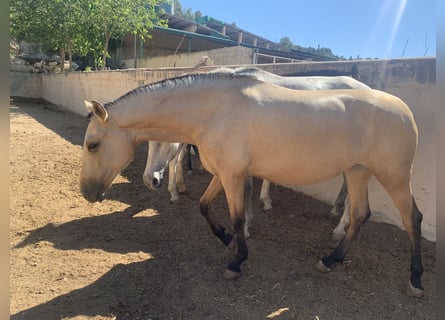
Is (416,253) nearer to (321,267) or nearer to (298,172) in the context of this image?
(321,267)

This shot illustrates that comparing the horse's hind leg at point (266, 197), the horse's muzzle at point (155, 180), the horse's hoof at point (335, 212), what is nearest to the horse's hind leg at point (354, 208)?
the horse's hoof at point (335, 212)

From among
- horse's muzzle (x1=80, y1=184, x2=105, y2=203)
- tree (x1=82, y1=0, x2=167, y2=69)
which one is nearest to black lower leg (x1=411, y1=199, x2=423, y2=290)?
horse's muzzle (x1=80, y1=184, x2=105, y2=203)

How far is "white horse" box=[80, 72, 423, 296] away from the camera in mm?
2717

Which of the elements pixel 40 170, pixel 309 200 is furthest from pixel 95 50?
pixel 309 200

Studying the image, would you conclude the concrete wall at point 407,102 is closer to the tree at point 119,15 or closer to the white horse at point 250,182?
the white horse at point 250,182

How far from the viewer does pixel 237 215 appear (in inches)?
114

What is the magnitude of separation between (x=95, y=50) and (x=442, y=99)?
19.1 meters

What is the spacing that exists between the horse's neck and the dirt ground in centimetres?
122

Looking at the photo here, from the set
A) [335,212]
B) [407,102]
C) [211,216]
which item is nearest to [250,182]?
[211,216]

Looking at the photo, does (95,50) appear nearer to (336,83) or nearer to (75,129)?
(75,129)

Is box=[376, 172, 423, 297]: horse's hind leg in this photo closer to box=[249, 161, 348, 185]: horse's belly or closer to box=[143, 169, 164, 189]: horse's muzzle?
box=[249, 161, 348, 185]: horse's belly

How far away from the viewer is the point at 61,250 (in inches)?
127

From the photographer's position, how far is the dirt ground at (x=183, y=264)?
8.14 feet

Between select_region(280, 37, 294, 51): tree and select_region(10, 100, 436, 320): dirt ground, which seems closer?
select_region(10, 100, 436, 320): dirt ground
